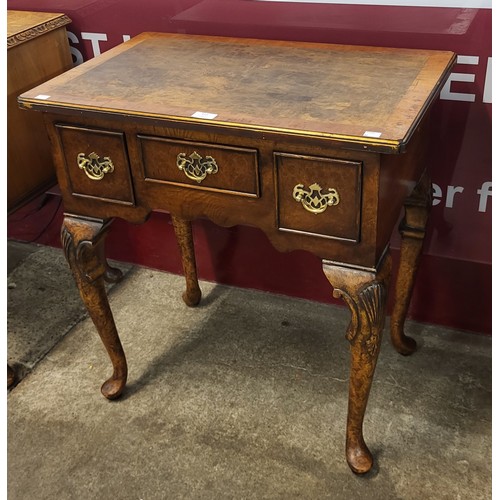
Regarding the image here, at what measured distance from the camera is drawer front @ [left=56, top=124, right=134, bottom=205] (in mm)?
1403

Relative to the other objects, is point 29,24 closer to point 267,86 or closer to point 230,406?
point 267,86

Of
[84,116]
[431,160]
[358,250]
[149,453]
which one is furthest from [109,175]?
[431,160]

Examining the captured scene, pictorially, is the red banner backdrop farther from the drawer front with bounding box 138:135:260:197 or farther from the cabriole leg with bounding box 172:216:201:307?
the drawer front with bounding box 138:135:260:197

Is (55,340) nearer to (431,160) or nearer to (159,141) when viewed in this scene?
(159,141)

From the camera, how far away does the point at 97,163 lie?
1.45 meters

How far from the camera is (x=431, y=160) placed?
1789 millimetres

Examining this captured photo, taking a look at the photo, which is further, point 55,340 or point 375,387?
point 55,340

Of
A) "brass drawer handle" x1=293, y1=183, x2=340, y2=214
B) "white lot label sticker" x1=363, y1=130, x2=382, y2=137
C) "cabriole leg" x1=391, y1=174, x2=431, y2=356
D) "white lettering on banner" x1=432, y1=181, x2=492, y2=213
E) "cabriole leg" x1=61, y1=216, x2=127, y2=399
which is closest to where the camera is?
"white lot label sticker" x1=363, y1=130, x2=382, y2=137

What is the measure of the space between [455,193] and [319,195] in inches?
28.2

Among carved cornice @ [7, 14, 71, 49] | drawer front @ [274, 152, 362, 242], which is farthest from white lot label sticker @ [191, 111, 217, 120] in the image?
carved cornice @ [7, 14, 71, 49]

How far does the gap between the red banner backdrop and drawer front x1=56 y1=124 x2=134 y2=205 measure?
62 cm

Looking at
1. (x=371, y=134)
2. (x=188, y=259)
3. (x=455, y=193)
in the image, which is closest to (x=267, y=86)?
(x=371, y=134)

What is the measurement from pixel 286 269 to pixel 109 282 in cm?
67

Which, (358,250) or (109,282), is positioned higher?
(358,250)
